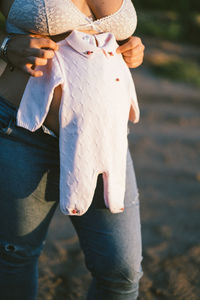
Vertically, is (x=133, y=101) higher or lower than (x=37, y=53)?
lower

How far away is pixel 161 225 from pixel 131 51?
2.03 m

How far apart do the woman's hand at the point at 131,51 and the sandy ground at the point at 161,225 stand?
149 cm

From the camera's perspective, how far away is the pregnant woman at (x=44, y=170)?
138 cm

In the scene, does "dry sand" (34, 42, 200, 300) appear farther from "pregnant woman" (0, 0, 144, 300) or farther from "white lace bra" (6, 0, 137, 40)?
"white lace bra" (6, 0, 137, 40)

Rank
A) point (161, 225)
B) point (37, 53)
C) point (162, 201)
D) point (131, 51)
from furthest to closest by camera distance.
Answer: point (162, 201)
point (161, 225)
point (131, 51)
point (37, 53)

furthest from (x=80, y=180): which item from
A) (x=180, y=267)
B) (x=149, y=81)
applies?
(x=149, y=81)

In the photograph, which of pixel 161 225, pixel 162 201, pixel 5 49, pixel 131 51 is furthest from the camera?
pixel 162 201

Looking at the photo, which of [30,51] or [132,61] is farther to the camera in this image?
[132,61]

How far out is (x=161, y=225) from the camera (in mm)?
3307

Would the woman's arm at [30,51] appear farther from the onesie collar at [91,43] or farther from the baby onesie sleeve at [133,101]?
the baby onesie sleeve at [133,101]

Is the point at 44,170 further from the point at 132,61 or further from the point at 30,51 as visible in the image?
the point at 132,61

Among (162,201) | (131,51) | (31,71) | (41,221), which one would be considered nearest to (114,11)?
(131,51)

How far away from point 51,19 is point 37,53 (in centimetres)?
12

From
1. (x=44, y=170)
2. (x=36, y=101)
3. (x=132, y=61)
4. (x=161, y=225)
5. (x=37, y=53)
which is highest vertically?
(x=37, y=53)
